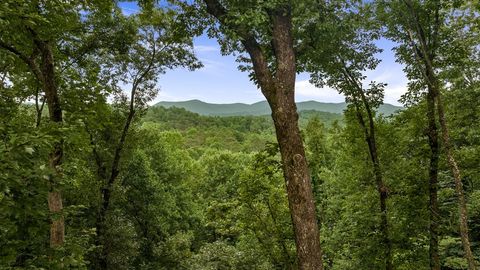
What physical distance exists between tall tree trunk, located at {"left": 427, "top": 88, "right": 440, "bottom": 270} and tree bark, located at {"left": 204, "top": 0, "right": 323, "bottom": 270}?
602 cm

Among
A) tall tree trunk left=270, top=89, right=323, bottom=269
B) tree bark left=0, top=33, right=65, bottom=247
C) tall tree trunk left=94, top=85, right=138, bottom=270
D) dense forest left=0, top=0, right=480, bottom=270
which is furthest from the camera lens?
tall tree trunk left=94, top=85, right=138, bottom=270

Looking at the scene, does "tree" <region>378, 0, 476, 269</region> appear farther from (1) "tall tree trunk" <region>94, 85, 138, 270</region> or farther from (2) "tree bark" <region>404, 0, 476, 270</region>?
(1) "tall tree trunk" <region>94, 85, 138, 270</region>

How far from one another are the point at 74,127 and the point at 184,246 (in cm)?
1534

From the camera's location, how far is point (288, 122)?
6547mm

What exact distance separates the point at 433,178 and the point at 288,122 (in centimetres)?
699

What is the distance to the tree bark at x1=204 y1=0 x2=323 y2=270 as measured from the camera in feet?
20.4

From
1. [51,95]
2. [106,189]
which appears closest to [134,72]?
[106,189]

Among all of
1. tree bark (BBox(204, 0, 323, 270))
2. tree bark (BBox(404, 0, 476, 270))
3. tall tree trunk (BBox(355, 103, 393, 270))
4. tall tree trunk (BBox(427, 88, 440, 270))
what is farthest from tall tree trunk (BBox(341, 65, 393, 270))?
tree bark (BBox(204, 0, 323, 270))

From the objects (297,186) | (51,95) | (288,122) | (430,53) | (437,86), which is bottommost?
(297,186)

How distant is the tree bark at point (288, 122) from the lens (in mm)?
6227

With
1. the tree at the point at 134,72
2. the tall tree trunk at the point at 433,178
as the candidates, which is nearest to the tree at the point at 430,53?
the tall tree trunk at the point at 433,178

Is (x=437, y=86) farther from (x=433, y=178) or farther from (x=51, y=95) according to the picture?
(x=51, y=95)

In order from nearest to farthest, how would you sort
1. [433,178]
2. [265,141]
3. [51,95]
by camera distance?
1. [51,95]
2. [433,178]
3. [265,141]

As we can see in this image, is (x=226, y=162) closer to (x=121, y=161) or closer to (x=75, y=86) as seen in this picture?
(x=121, y=161)
